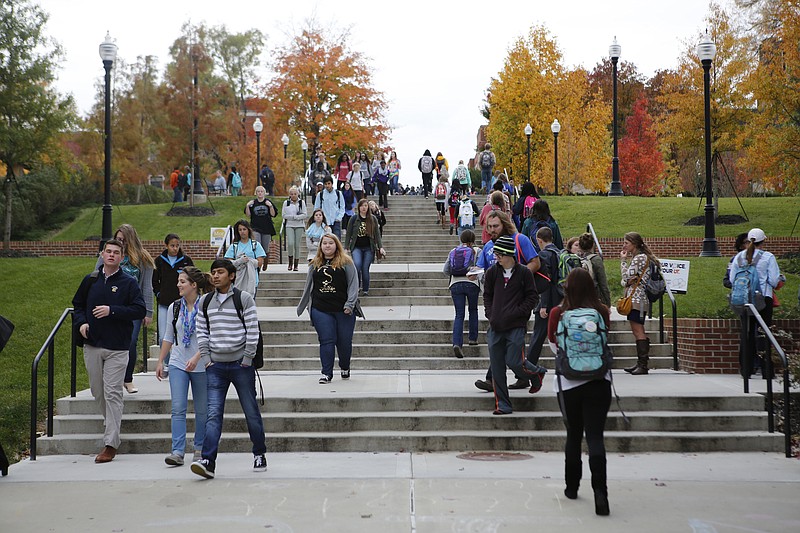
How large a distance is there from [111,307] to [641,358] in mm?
6752

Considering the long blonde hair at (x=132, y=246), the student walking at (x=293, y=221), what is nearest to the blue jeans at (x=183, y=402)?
the long blonde hair at (x=132, y=246)

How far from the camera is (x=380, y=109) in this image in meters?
46.2

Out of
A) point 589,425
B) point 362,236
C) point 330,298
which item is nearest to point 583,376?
point 589,425

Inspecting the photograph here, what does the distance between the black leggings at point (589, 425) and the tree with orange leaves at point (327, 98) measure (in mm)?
38188

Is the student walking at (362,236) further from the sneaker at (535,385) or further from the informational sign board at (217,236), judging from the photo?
the sneaker at (535,385)

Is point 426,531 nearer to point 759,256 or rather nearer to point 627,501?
point 627,501

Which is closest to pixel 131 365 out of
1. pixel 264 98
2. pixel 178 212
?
pixel 178 212

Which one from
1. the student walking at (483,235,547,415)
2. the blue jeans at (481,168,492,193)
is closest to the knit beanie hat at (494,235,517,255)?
the student walking at (483,235,547,415)

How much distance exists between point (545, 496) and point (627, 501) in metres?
0.64

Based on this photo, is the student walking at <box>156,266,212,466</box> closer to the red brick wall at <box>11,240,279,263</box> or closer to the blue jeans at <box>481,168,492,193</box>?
the red brick wall at <box>11,240,279,263</box>

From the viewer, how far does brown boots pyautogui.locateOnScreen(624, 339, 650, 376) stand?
11.3 m

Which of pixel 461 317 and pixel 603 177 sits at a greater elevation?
pixel 603 177

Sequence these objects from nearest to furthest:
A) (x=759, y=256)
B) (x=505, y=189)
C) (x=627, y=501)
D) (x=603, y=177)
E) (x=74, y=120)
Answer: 1. (x=627, y=501)
2. (x=759, y=256)
3. (x=505, y=189)
4. (x=74, y=120)
5. (x=603, y=177)

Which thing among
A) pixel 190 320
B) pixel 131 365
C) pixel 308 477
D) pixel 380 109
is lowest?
pixel 308 477
